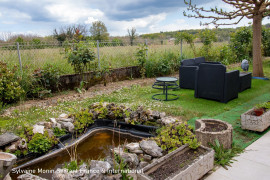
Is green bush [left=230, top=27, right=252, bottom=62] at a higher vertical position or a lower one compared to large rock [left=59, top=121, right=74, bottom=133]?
higher

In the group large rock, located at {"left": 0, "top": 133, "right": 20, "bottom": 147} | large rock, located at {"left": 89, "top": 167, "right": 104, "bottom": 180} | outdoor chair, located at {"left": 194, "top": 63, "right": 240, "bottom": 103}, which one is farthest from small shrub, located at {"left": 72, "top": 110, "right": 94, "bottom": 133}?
outdoor chair, located at {"left": 194, "top": 63, "right": 240, "bottom": 103}

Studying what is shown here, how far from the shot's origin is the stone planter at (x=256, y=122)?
363 cm

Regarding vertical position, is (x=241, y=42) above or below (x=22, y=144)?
above

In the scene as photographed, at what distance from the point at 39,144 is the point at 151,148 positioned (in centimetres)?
167

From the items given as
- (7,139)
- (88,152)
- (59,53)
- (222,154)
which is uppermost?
(59,53)

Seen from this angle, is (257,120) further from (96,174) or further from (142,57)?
(142,57)

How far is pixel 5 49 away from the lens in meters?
6.68

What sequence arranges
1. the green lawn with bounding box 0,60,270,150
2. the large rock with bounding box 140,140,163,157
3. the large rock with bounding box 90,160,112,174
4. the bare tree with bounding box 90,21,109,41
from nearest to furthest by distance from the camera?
the large rock with bounding box 90,160,112,174 < the large rock with bounding box 140,140,163,157 < the green lawn with bounding box 0,60,270,150 < the bare tree with bounding box 90,21,109,41

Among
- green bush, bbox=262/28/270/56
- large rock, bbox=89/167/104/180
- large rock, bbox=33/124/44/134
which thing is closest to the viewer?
large rock, bbox=89/167/104/180

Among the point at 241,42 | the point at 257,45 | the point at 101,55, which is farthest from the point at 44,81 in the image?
the point at 241,42

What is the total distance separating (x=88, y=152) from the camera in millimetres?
3371

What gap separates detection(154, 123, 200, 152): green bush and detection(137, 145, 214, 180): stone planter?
0.34 feet

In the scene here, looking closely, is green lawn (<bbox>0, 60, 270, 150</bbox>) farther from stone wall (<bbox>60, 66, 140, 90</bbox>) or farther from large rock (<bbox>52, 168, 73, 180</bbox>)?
large rock (<bbox>52, 168, 73, 180</bbox>)

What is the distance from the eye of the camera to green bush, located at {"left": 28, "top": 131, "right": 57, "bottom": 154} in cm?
324
